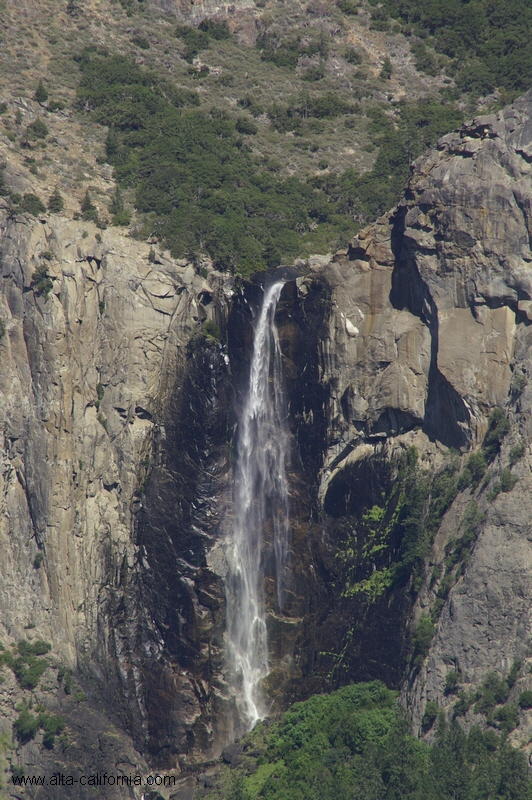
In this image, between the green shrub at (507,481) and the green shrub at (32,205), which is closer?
the green shrub at (507,481)

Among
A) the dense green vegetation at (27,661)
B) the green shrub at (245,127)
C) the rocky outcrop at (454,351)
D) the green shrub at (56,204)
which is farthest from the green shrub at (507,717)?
the green shrub at (245,127)

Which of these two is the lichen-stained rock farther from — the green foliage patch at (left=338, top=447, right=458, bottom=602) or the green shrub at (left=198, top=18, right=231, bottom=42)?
the green shrub at (left=198, top=18, right=231, bottom=42)

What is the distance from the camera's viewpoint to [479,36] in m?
102

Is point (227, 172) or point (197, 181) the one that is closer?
point (197, 181)

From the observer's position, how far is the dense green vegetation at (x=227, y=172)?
81938mm

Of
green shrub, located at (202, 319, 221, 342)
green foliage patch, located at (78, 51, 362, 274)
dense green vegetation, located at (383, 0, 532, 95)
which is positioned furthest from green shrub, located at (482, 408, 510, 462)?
dense green vegetation, located at (383, 0, 532, 95)

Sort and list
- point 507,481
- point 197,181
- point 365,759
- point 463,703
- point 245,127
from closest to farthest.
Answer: point 463,703 → point 365,759 → point 507,481 → point 197,181 → point 245,127

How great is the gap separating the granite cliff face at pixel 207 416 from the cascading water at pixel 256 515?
2.58ft

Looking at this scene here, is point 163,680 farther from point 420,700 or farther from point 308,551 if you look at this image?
point 420,700

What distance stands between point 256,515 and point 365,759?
17.7 metres

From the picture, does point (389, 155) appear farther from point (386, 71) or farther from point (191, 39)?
point (191, 39)

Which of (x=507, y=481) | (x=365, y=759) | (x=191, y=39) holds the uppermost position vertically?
(x=191, y=39)

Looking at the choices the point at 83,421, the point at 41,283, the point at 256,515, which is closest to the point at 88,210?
the point at 41,283

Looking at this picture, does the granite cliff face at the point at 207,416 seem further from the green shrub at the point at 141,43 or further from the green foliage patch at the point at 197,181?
the green shrub at the point at 141,43
